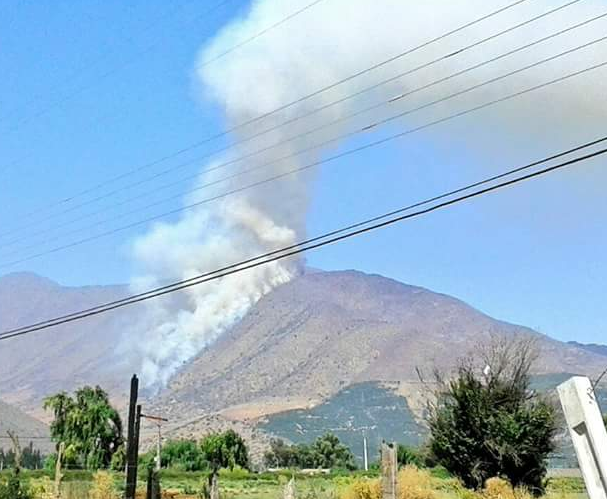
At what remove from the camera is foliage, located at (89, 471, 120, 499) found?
23.0m

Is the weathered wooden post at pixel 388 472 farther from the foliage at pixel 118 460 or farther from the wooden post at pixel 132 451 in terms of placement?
the foliage at pixel 118 460

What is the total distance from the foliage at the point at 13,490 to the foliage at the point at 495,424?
494 inches

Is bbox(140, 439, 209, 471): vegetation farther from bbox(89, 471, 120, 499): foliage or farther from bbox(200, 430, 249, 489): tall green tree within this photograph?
bbox(89, 471, 120, 499): foliage

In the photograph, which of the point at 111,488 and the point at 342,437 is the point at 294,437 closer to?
the point at 342,437

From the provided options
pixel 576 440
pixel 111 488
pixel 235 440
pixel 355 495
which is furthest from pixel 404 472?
pixel 235 440

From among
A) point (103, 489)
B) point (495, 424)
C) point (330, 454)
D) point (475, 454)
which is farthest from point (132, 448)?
point (330, 454)

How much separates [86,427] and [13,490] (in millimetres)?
44342

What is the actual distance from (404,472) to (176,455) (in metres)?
61.1

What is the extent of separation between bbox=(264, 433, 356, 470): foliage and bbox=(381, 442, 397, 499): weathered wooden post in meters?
77.4

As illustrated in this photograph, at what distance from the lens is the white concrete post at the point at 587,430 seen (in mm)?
1910

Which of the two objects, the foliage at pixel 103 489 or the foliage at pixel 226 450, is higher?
the foliage at pixel 226 450

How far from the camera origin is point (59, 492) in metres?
23.4

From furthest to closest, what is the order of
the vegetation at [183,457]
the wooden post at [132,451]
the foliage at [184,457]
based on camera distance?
1. the foliage at [184,457]
2. the vegetation at [183,457]
3. the wooden post at [132,451]

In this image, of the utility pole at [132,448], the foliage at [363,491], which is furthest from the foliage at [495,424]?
the utility pole at [132,448]
